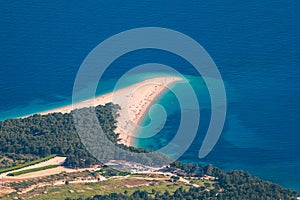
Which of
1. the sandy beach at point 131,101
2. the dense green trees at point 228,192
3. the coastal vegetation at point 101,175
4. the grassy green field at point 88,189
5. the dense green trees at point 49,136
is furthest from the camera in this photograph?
the sandy beach at point 131,101

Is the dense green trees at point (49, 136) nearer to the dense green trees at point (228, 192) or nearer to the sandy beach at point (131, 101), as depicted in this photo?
the sandy beach at point (131, 101)

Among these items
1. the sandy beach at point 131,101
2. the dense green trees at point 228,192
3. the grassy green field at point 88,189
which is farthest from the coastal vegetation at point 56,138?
the dense green trees at point 228,192

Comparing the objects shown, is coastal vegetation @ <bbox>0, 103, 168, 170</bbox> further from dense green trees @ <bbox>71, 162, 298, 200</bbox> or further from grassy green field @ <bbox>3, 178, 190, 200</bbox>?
dense green trees @ <bbox>71, 162, 298, 200</bbox>

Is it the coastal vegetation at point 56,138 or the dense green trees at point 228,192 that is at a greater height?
the coastal vegetation at point 56,138

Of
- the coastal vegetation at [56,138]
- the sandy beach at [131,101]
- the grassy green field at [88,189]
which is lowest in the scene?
the grassy green field at [88,189]

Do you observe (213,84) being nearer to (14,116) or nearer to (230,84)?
(230,84)

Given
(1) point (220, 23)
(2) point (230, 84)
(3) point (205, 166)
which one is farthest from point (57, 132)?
(1) point (220, 23)

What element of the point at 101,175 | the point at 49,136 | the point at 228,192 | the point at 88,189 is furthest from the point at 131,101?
the point at 228,192

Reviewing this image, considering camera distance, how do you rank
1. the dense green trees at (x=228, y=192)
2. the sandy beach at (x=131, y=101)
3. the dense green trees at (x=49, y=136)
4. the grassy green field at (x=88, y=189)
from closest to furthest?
the grassy green field at (x=88, y=189)
the dense green trees at (x=228, y=192)
the dense green trees at (x=49, y=136)
the sandy beach at (x=131, y=101)

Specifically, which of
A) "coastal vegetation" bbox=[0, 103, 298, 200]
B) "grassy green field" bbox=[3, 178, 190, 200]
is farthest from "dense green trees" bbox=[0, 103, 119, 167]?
"grassy green field" bbox=[3, 178, 190, 200]

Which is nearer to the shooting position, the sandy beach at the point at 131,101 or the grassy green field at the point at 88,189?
the grassy green field at the point at 88,189
